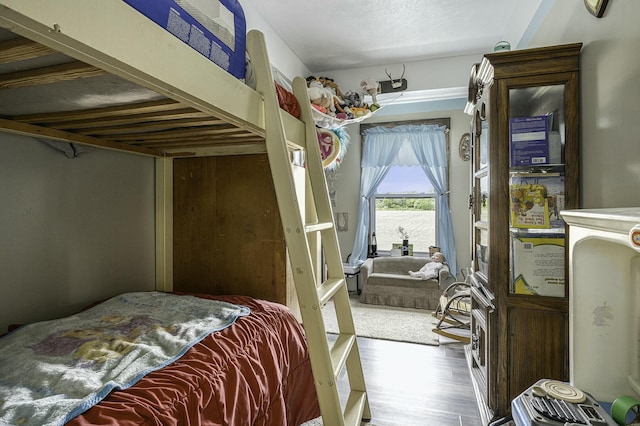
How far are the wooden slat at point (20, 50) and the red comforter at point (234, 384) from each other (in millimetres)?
925

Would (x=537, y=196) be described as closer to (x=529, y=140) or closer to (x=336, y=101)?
(x=529, y=140)

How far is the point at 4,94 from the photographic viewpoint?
115cm

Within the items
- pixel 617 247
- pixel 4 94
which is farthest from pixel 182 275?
pixel 617 247

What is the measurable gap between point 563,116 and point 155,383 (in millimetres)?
2149

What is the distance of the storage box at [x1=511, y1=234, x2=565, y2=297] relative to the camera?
1.65m

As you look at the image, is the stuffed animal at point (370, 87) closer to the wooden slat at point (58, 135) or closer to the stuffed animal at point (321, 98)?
the stuffed animal at point (321, 98)

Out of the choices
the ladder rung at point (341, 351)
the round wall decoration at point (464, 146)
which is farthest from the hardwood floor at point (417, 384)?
the round wall decoration at point (464, 146)

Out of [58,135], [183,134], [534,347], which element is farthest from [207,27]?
[534,347]

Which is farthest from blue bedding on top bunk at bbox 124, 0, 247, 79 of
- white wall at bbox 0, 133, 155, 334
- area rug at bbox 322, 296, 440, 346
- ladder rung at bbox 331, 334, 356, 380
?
area rug at bbox 322, 296, 440, 346

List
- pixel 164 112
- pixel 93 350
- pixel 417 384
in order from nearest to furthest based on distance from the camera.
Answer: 1. pixel 93 350
2. pixel 164 112
3. pixel 417 384

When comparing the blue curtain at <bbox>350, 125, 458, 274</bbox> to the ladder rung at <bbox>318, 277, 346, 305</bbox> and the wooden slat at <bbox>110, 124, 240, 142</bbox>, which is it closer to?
the ladder rung at <bbox>318, 277, 346, 305</bbox>

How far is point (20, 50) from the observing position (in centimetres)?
78

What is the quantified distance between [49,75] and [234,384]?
1.16 meters

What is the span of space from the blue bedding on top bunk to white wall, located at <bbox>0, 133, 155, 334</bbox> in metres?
1.14
